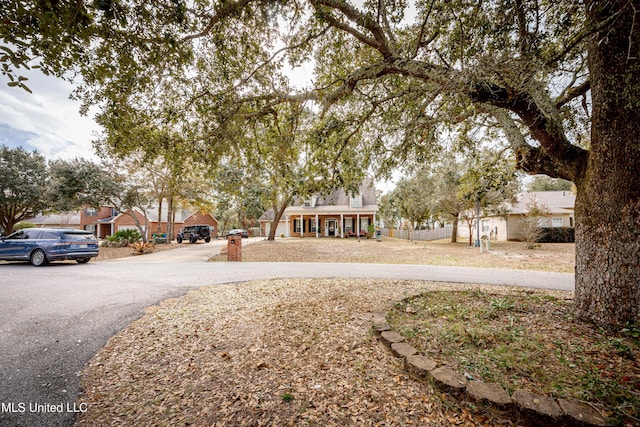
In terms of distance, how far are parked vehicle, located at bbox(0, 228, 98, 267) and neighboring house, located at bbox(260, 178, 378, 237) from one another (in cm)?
1909

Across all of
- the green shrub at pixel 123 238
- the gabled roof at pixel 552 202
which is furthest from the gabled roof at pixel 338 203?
the green shrub at pixel 123 238

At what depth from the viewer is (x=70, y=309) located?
15.9 feet

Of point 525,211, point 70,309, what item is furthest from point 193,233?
point 525,211

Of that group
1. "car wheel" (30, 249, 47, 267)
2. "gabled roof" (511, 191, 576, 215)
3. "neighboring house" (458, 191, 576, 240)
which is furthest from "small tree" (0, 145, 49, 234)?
"gabled roof" (511, 191, 576, 215)

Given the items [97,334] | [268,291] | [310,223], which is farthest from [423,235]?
[97,334]

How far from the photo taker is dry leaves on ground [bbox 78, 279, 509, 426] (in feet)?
7.09

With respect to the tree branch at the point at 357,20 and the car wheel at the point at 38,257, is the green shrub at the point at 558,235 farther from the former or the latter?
the car wheel at the point at 38,257

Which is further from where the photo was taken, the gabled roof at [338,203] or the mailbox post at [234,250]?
the gabled roof at [338,203]

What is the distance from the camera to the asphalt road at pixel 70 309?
244 cm

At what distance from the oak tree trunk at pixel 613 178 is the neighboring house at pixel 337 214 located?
23343 mm

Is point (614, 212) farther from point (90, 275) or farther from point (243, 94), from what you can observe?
point (90, 275)

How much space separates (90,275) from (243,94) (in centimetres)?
787

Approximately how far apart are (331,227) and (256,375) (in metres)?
26.8

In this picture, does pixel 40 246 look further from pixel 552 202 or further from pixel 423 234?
pixel 552 202
